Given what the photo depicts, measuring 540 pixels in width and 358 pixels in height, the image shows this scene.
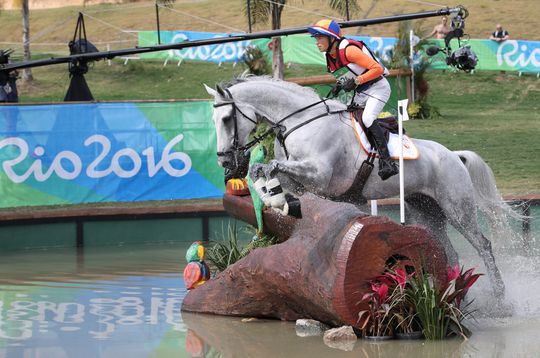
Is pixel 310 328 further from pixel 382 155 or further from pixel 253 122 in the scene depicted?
pixel 253 122

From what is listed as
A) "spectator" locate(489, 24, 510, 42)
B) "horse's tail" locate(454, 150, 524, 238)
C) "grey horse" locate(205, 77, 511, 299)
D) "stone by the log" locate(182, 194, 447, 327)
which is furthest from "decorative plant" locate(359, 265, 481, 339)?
"spectator" locate(489, 24, 510, 42)

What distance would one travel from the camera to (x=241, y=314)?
33.9 feet

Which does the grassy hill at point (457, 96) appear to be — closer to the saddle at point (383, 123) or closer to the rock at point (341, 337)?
the saddle at point (383, 123)

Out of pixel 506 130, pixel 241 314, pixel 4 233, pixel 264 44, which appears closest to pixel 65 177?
pixel 4 233

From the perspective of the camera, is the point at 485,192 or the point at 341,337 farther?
the point at 485,192

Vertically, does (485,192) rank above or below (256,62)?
below

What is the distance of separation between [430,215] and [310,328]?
2352mm

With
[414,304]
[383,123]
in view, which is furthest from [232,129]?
[414,304]

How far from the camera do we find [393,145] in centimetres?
1048

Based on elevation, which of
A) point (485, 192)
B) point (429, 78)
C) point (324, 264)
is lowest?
point (324, 264)

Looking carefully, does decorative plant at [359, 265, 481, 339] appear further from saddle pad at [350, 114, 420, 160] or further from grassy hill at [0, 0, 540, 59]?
grassy hill at [0, 0, 540, 59]

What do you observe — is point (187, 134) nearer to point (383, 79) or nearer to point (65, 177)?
point (65, 177)

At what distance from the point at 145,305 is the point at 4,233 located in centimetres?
493

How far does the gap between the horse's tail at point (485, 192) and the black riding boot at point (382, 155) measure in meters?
1.33
